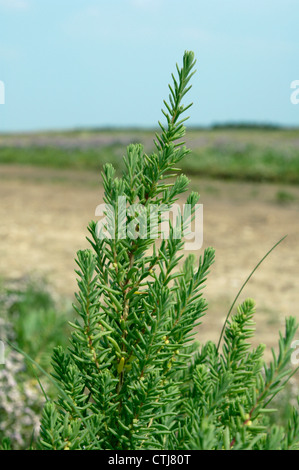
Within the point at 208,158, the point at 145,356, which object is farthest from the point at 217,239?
the point at 208,158

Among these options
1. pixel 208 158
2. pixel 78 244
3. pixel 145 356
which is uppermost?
pixel 208 158

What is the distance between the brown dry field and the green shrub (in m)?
3.40

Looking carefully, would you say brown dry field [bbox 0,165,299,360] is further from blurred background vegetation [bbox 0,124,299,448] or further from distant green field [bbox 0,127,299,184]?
distant green field [bbox 0,127,299,184]

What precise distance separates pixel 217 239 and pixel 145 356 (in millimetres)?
6864

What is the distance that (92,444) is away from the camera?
0.88 m

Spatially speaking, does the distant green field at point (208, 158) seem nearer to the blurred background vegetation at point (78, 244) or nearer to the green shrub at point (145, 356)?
the blurred background vegetation at point (78, 244)

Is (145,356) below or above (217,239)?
above

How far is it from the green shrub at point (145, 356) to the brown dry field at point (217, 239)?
340 centimetres

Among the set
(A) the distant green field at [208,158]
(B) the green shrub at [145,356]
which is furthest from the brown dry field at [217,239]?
(B) the green shrub at [145,356]

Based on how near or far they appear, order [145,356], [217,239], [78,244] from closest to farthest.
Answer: [145,356] < [78,244] < [217,239]

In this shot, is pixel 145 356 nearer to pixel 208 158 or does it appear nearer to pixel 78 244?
pixel 78 244

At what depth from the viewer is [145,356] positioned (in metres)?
0.92
